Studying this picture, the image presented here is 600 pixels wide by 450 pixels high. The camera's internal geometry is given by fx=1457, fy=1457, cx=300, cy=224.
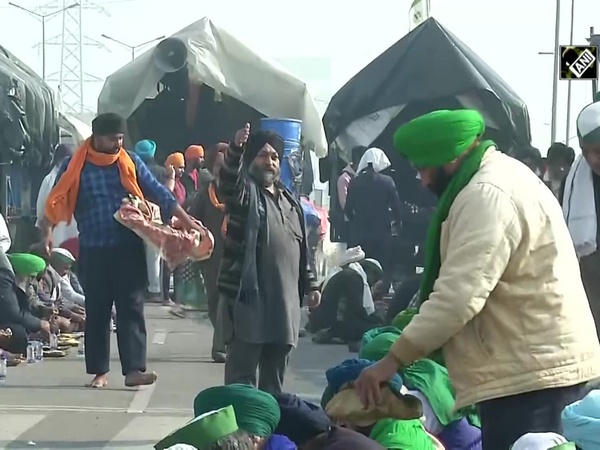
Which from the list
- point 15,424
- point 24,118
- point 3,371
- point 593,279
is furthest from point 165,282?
point 593,279

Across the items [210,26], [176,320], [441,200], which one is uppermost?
[210,26]

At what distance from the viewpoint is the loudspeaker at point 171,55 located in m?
17.9

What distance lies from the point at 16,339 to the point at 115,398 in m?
1.80

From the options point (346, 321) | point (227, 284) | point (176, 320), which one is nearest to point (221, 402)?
point (227, 284)

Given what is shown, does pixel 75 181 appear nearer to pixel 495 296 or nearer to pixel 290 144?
pixel 495 296

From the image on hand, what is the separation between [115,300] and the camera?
31.6 feet

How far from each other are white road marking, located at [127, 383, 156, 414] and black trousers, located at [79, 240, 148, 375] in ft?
0.54

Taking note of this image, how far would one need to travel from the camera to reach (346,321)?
1291 cm

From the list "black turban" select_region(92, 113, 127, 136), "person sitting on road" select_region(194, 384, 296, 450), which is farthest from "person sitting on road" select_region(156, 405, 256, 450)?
"black turban" select_region(92, 113, 127, 136)

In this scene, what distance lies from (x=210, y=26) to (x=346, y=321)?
6.76m

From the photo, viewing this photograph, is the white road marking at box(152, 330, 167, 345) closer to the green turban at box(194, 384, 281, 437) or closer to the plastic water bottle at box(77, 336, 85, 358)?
the plastic water bottle at box(77, 336, 85, 358)

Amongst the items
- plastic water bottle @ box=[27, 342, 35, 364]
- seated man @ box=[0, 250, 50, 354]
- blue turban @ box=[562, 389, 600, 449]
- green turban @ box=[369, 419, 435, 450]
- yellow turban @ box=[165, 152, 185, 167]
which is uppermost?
yellow turban @ box=[165, 152, 185, 167]

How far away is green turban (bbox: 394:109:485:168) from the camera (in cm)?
484

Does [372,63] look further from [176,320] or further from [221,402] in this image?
[221,402]
